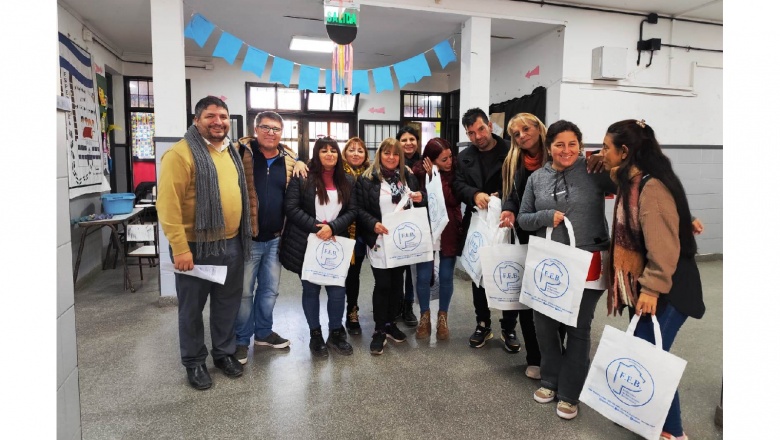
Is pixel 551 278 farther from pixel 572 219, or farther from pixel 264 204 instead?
pixel 264 204

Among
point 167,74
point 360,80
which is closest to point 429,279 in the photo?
point 360,80

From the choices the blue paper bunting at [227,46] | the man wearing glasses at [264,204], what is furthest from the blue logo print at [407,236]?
the blue paper bunting at [227,46]

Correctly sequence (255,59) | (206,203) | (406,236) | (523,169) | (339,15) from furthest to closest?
(255,59) < (339,15) < (406,236) < (523,169) < (206,203)

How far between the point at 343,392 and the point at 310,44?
4853mm

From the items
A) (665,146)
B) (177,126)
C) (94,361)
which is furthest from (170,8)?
(665,146)

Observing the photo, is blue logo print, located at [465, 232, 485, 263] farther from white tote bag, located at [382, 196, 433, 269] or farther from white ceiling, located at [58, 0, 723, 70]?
white ceiling, located at [58, 0, 723, 70]

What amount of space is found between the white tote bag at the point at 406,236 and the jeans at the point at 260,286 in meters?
0.70

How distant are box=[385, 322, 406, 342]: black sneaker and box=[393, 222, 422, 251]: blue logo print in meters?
0.63

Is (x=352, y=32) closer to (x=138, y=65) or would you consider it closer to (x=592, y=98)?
(x=592, y=98)

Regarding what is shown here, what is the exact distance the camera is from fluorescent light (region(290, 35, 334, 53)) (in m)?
5.80

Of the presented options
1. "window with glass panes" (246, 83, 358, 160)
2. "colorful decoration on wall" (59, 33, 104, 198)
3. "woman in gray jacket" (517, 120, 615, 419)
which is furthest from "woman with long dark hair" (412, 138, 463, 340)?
"window with glass panes" (246, 83, 358, 160)

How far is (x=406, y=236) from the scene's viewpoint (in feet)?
9.32

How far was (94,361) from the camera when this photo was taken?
2.81 m

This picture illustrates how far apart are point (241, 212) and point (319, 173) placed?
0.53 meters
